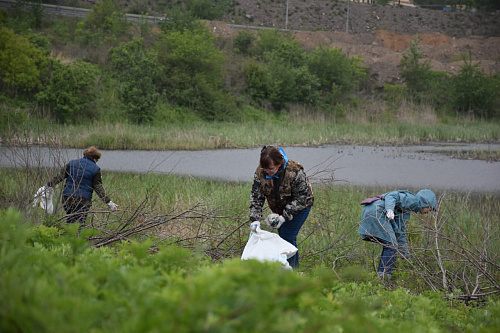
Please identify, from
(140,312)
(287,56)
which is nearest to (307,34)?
(287,56)

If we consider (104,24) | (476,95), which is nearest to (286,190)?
(104,24)

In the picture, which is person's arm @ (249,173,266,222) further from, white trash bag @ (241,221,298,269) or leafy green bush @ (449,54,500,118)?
leafy green bush @ (449,54,500,118)

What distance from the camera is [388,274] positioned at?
630 cm

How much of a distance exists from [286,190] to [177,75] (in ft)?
81.8

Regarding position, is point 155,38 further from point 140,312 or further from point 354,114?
point 140,312

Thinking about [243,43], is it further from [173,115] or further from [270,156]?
[270,156]

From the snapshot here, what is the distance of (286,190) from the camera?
564 centimetres

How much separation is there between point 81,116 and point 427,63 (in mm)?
25821

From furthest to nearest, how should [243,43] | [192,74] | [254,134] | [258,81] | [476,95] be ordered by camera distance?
[243,43] < [476,95] < [258,81] < [192,74] < [254,134]

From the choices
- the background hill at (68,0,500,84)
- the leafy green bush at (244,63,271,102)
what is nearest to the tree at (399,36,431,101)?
the background hill at (68,0,500,84)

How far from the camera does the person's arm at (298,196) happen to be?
5602 mm

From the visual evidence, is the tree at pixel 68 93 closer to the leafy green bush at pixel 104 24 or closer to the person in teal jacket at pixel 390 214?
the leafy green bush at pixel 104 24

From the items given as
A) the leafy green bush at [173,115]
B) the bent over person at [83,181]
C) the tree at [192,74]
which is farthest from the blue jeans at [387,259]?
the tree at [192,74]

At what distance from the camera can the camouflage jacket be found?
558 cm
